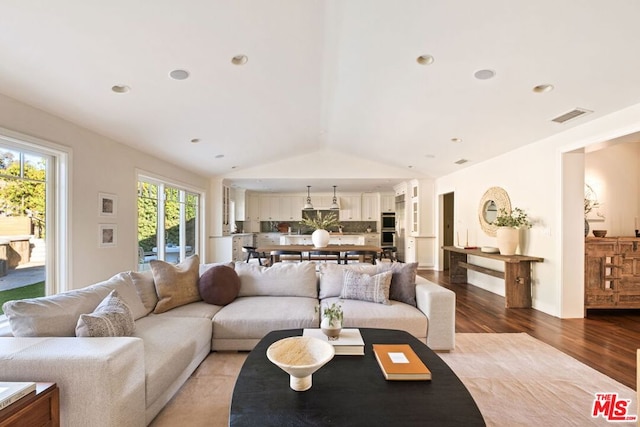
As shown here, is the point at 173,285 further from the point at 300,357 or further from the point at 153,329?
the point at 300,357

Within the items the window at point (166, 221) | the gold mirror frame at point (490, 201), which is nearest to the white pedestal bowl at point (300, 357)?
the window at point (166, 221)

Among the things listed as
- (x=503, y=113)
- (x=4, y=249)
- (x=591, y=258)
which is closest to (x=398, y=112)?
(x=503, y=113)

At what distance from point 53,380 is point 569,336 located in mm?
4356

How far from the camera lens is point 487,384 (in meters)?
2.29

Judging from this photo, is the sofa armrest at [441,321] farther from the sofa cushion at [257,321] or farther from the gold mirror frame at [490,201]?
the gold mirror frame at [490,201]

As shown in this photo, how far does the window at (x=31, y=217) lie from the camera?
2893mm

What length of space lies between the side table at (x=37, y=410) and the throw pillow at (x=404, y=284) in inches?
104

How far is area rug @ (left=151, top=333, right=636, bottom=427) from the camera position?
191 cm

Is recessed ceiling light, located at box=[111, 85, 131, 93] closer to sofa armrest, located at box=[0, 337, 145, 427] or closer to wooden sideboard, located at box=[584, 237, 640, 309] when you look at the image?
sofa armrest, located at box=[0, 337, 145, 427]

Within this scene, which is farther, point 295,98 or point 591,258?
point 295,98

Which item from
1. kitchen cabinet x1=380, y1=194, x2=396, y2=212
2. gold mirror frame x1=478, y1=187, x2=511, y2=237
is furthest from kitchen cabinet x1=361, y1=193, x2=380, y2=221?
gold mirror frame x1=478, y1=187, x2=511, y2=237

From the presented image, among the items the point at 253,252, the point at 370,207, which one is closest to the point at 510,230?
the point at 253,252

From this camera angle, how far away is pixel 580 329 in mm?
3508

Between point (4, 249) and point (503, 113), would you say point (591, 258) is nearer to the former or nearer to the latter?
point (503, 113)
